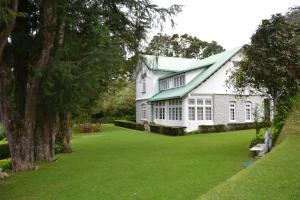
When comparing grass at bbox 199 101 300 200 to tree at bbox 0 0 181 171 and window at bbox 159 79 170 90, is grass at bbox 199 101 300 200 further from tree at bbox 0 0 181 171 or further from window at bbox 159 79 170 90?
window at bbox 159 79 170 90

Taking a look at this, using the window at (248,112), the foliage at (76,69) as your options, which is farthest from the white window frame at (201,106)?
the foliage at (76,69)

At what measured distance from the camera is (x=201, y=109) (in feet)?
91.2

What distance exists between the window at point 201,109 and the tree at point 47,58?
→ 47.0 feet

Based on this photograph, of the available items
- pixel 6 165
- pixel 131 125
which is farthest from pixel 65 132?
pixel 131 125

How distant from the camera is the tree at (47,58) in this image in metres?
11.1

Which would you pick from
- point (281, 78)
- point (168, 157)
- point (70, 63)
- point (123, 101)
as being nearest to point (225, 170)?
point (168, 157)

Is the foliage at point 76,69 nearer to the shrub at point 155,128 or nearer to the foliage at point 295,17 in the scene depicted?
the foliage at point 295,17

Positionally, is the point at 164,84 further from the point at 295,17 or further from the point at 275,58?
the point at 275,58

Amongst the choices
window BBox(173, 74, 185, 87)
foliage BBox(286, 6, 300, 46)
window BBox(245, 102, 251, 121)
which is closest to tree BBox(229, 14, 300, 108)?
foliage BBox(286, 6, 300, 46)

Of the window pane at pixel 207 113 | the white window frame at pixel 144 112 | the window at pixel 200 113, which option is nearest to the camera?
the window at pixel 200 113

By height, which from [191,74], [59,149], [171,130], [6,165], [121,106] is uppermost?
[191,74]

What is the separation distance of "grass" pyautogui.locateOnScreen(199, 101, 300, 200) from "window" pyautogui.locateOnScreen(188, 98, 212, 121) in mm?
19887

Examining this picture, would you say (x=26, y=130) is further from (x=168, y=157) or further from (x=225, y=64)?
(x=225, y=64)

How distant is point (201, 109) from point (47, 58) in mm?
18360
